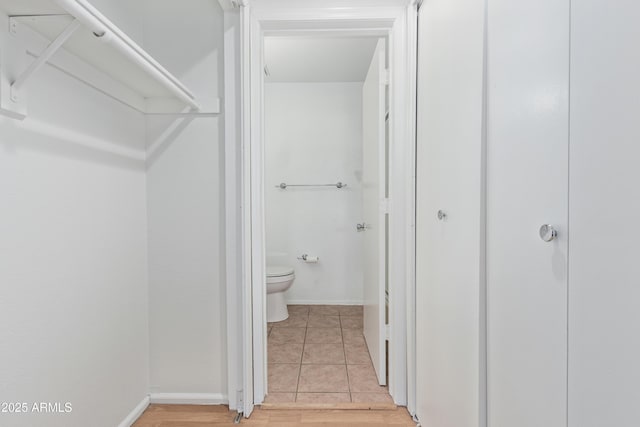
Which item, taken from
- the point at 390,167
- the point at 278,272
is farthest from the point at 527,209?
the point at 278,272

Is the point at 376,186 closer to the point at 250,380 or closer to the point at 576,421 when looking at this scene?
the point at 250,380

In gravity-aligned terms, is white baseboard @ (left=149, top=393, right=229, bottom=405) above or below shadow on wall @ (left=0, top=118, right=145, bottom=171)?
below

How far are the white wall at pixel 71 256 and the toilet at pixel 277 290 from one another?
48.4 inches

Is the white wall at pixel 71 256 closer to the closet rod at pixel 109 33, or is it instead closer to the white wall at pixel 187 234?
the white wall at pixel 187 234

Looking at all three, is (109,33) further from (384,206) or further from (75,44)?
(384,206)

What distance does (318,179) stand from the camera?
3.37 meters

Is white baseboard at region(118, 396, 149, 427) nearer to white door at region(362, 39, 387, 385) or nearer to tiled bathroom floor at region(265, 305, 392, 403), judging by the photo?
tiled bathroom floor at region(265, 305, 392, 403)

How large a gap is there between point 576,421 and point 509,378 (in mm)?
225

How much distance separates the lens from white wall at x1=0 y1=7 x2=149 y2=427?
0.97 m

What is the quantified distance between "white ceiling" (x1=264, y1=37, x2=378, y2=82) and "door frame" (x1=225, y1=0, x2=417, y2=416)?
692mm

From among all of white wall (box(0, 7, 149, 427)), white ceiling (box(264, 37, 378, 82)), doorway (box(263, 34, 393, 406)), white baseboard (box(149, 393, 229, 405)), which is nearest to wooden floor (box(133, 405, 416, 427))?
white baseboard (box(149, 393, 229, 405))

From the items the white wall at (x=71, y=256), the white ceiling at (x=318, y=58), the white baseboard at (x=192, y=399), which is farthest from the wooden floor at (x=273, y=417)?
the white ceiling at (x=318, y=58)

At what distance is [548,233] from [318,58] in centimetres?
255

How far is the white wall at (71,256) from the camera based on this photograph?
3.18ft
